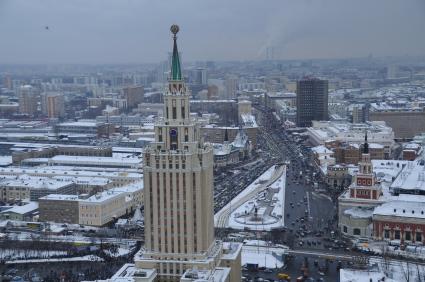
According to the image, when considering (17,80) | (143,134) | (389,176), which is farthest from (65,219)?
(17,80)

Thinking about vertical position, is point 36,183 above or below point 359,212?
above

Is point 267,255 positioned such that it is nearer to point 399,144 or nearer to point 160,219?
point 160,219

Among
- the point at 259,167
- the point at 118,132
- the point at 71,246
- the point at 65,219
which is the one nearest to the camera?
the point at 71,246

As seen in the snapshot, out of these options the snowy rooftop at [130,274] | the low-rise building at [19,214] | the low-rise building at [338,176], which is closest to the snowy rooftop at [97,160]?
the low-rise building at [19,214]

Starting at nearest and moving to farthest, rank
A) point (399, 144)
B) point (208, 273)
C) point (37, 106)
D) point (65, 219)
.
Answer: point (208, 273) < point (65, 219) < point (399, 144) < point (37, 106)

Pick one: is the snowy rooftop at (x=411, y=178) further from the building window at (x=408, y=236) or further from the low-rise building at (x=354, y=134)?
the low-rise building at (x=354, y=134)

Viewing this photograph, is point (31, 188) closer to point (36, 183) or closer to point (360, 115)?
point (36, 183)

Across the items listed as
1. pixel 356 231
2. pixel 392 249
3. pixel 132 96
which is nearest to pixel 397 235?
pixel 392 249
